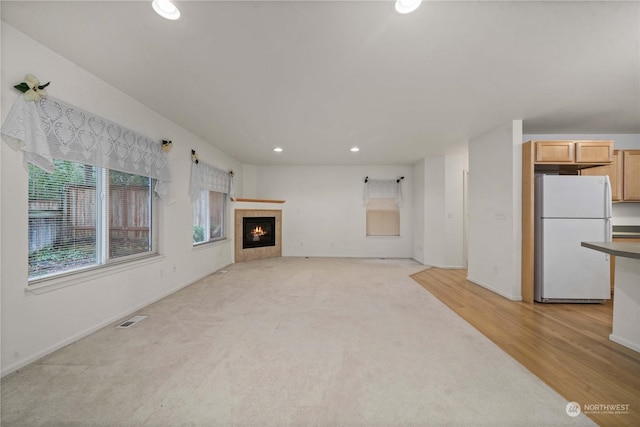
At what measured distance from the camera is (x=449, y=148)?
16.9 feet

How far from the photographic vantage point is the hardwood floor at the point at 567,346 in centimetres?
164

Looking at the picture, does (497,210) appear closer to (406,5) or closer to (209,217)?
(406,5)

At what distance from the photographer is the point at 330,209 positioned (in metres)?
7.14

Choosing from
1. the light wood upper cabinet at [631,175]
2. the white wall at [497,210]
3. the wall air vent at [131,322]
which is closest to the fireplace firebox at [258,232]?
the wall air vent at [131,322]

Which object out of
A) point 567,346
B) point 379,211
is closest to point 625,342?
point 567,346

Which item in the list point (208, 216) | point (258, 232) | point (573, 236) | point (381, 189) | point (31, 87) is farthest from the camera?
point (381, 189)

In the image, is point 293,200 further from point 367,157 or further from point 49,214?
point 49,214

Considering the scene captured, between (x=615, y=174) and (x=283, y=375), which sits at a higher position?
(x=615, y=174)

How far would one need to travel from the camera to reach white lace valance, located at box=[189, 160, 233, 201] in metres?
4.27

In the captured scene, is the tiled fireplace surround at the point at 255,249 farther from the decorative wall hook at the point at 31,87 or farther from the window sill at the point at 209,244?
the decorative wall hook at the point at 31,87

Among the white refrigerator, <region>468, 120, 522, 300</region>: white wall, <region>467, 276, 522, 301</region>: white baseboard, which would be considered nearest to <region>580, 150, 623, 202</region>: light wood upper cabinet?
the white refrigerator

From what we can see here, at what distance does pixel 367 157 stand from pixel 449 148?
174 cm

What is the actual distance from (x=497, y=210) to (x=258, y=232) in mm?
5192

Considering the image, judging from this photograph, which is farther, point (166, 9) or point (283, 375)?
point (283, 375)
